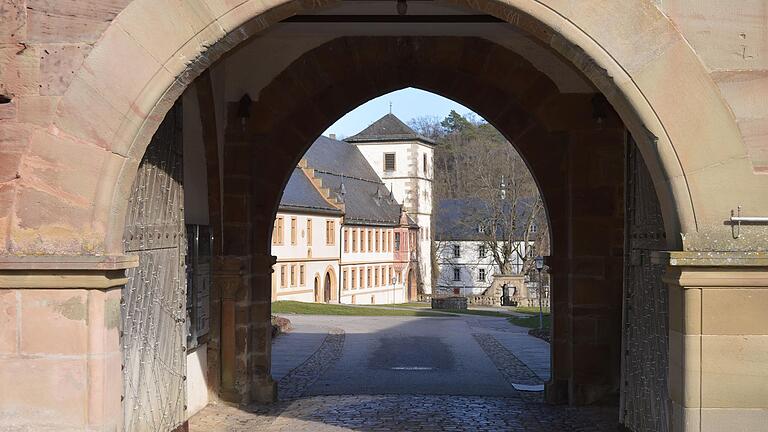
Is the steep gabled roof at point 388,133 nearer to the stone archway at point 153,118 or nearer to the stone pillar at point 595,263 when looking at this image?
the stone pillar at point 595,263

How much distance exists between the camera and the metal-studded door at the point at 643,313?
5664 millimetres

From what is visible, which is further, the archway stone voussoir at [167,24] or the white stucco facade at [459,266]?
the white stucco facade at [459,266]

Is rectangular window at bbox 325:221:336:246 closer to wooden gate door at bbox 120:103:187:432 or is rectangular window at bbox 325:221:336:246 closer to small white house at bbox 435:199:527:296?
small white house at bbox 435:199:527:296

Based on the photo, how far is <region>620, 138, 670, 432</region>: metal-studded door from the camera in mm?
5664

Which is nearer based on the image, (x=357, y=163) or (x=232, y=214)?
(x=232, y=214)

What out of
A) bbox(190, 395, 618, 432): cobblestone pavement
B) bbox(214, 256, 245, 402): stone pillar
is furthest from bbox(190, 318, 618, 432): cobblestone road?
bbox(214, 256, 245, 402): stone pillar

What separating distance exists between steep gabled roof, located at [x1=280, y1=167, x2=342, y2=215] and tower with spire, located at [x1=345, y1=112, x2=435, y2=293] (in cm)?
1496

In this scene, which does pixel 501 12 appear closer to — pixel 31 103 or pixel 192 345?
pixel 31 103

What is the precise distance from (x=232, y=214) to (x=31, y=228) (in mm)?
5021

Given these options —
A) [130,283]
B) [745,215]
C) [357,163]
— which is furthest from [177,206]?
[357,163]

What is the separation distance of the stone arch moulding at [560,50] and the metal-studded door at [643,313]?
1.04m

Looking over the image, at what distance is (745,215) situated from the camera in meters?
4.66

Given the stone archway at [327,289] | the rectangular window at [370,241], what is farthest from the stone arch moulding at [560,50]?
the rectangular window at [370,241]

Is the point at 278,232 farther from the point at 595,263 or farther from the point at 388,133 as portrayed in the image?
the point at 595,263
